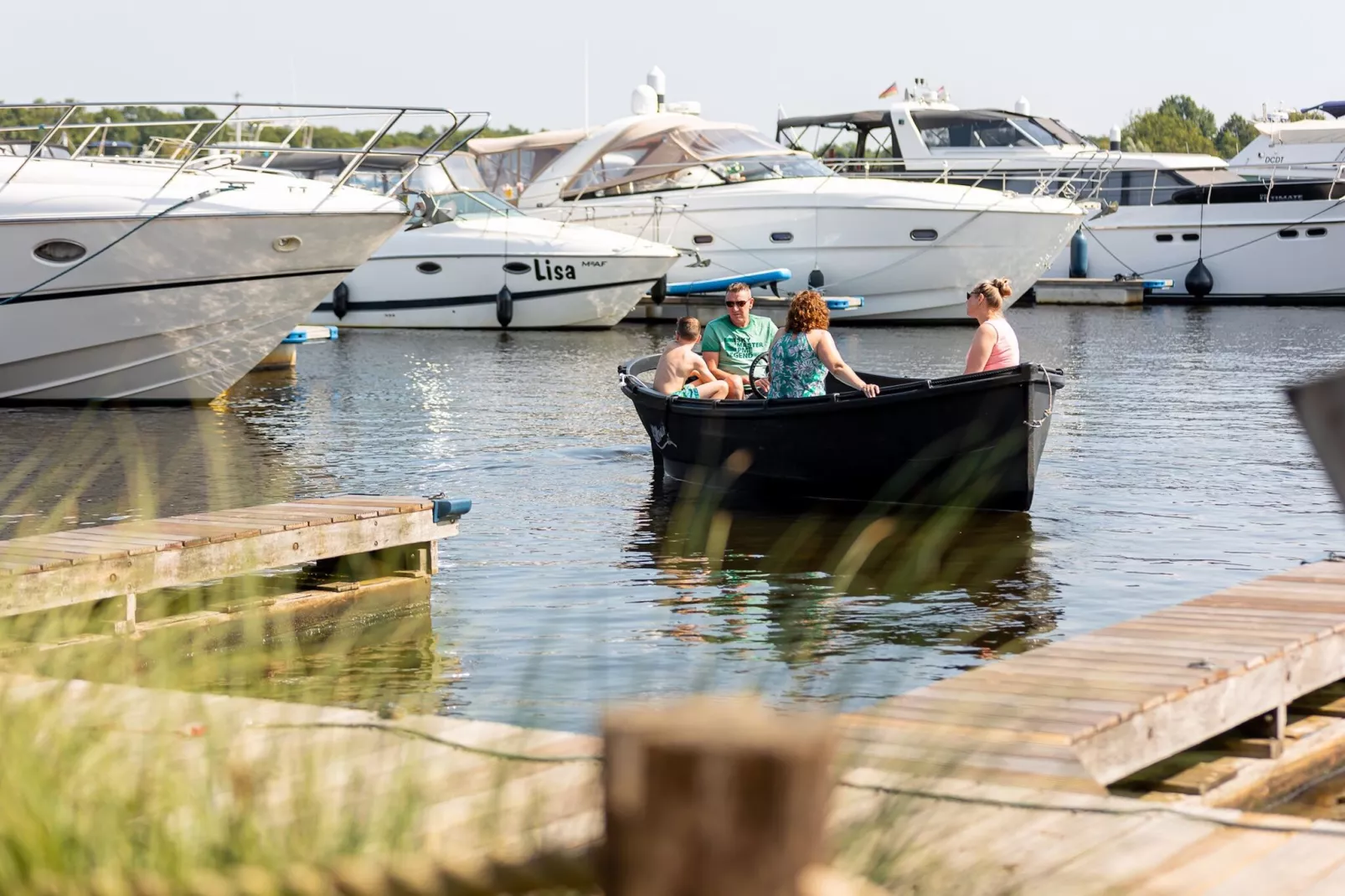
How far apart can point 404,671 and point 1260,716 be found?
364 cm

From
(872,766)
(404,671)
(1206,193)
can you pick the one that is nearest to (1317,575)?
(404,671)

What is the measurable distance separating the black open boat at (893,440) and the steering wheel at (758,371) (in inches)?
24.4

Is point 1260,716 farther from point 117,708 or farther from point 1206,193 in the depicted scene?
point 1206,193

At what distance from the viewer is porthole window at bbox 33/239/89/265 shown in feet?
55.0

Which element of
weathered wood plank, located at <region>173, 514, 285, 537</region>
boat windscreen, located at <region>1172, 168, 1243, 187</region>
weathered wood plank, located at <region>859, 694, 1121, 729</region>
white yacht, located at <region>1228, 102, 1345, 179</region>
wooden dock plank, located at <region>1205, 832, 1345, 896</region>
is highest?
white yacht, located at <region>1228, 102, 1345, 179</region>

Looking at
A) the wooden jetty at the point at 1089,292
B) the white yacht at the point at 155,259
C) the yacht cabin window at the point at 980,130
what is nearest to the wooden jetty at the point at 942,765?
the white yacht at the point at 155,259

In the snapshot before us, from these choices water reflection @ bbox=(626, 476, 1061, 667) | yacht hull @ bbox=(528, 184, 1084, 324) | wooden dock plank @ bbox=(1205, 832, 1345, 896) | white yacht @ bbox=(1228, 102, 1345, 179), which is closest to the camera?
wooden dock plank @ bbox=(1205, 832, 1345, 896)

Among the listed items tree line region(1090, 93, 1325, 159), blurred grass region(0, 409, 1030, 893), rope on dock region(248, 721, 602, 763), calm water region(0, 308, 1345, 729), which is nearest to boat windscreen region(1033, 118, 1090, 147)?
calm water region(0, 308, 1345, 729)

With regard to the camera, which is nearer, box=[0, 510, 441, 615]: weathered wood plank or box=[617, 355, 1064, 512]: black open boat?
box=[0, 510, 441, 615]: weathered wood plank

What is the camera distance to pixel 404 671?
7629 mm

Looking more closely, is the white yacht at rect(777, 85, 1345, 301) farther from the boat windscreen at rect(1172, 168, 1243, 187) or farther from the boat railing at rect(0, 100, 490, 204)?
the boat railing at rect(0, 100, 490, 204)

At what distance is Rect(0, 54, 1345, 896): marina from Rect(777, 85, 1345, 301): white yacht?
33.3 feet

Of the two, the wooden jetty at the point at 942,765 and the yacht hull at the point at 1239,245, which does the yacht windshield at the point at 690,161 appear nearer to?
the yacht hull at the point at 1239,245

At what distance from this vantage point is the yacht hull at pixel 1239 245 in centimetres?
4094
